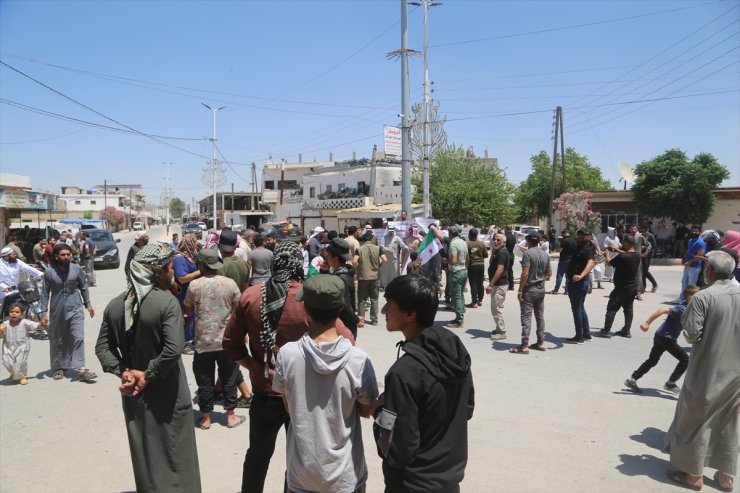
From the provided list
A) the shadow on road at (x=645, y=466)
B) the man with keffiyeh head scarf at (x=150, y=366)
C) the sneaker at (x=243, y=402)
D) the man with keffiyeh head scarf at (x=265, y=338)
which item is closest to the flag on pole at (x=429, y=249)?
the sneaker at (x=243, y=402)

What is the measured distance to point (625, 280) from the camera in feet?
30.2

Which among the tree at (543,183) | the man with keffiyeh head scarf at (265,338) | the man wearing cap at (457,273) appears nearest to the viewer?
the man with keffiyeh head scarf at (265,338)

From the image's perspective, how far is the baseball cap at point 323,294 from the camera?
2.59 metres

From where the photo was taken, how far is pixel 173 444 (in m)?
3.47

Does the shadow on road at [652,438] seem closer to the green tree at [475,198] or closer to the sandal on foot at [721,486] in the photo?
the sandal on foot at [721,486]

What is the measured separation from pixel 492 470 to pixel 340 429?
2463mm

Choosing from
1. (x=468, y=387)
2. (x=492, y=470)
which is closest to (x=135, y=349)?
(x=468, y=387)

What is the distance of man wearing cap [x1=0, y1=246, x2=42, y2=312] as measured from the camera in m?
8.45

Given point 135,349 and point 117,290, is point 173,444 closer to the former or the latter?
point 135,349

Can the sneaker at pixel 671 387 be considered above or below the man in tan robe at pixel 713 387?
below

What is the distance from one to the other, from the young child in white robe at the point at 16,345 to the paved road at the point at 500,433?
205 millimetres

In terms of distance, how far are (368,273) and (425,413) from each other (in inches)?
324

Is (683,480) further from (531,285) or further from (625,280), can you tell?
(625,280)

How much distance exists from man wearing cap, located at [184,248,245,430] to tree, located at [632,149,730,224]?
2771cm
